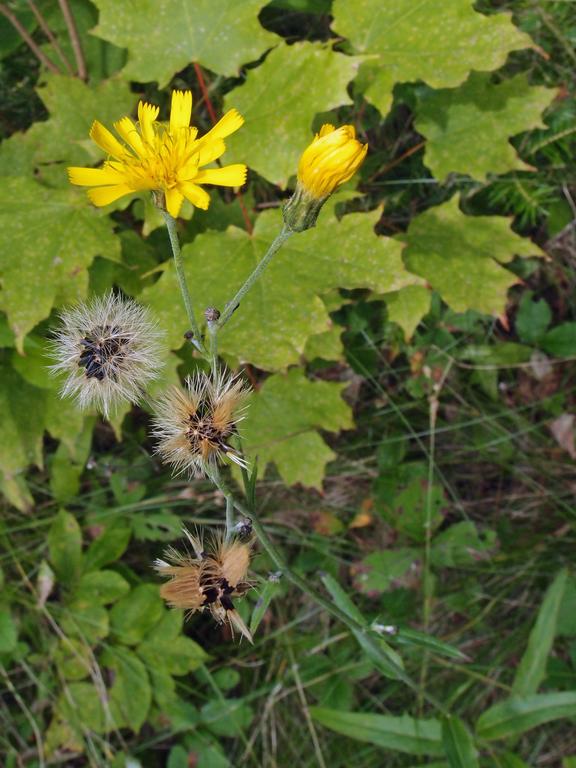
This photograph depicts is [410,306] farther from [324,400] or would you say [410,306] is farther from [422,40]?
[422,40]

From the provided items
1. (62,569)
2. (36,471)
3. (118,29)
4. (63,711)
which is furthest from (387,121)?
(63,711)

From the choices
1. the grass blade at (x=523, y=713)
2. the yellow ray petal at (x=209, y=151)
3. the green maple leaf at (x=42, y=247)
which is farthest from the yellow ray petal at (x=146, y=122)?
→ the grass blade at (x=523, y=713)

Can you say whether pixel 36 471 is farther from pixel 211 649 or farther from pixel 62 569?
pixel 211 649

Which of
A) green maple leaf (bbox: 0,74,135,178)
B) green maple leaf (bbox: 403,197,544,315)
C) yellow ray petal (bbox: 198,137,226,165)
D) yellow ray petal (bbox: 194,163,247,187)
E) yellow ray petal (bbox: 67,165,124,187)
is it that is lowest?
green maple leaf (bbox: 403,197,544,315)

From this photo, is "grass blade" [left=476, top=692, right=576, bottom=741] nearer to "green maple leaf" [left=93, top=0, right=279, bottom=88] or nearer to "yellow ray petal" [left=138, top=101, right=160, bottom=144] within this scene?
"yellow ray petal" [left=138, top=101, right=160, bottom=144]

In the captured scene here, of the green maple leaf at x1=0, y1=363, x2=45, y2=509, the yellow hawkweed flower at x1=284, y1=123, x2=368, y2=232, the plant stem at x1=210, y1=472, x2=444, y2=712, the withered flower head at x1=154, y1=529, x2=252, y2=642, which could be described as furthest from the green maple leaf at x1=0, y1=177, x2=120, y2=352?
the withered flower head at x1=154, y1=529, x2=252, y2=642

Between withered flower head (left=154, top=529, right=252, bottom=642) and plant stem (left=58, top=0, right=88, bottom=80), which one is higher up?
plant stem (left=58, top=0, right=88, bottom=80)

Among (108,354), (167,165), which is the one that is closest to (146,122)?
(167,165)

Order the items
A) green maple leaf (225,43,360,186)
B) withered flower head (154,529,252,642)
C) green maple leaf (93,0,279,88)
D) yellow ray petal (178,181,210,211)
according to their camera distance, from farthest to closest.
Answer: green maple leaf (93,0,279,88) < green maple leaf (225,43,360,186) < yellow ray petal (178,181,210,211) < withered flower head (154,529,252,642)
